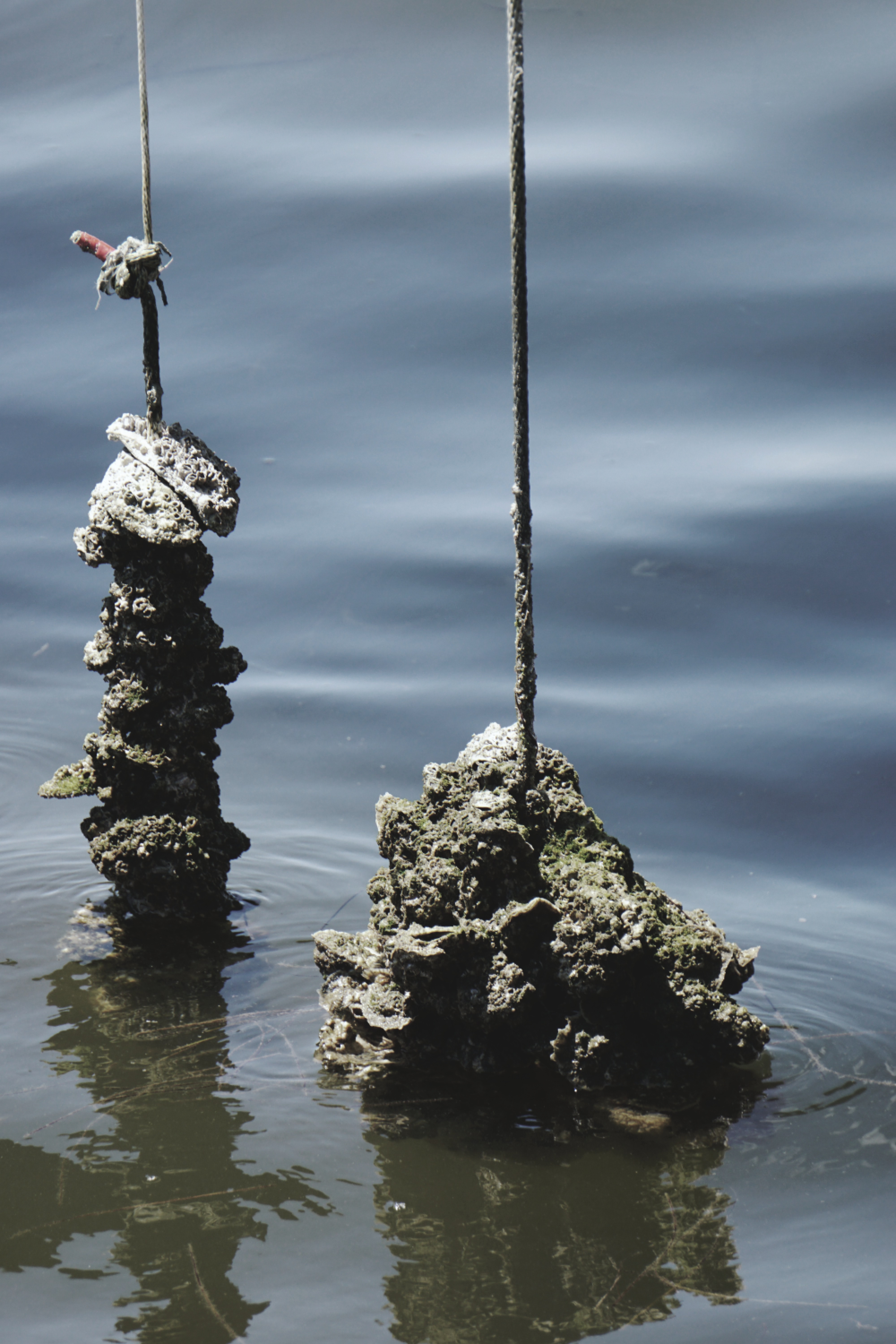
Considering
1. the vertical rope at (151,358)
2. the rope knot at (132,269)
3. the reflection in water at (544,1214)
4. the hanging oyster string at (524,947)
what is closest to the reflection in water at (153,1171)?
the reflection in water at (544,1214)

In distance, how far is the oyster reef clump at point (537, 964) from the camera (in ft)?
10.8

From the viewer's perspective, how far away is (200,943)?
4.21 metres

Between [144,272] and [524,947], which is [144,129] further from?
[524,947]

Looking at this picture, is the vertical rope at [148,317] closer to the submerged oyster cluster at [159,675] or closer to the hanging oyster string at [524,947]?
the submerged oyster cluster at [159,675]

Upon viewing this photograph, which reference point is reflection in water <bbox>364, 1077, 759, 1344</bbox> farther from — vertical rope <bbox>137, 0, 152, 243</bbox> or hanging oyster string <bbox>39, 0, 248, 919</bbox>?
vertical rope <bbox>137, 0, 152, 243</bbox>

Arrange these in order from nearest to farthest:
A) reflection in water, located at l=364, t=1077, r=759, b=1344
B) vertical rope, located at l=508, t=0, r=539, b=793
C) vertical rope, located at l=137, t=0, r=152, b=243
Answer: reflection in water, located at l=364, t=1077, r=759, b=1344, vertical rope, located at l=508, t=0, r=539, b=793, vertical rope, located at l=137, t=0, r=152, b=243

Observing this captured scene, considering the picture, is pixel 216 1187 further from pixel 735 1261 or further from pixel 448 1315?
pixel 735 1261

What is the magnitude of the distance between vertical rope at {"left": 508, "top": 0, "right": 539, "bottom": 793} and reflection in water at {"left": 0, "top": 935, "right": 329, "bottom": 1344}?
106 cm

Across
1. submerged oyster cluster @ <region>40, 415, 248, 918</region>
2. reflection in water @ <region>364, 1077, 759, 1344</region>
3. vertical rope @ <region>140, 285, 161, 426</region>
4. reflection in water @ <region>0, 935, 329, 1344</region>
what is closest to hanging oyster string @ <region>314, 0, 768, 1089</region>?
reflection in water @ <region>364, 1077, 759, 1344</region>

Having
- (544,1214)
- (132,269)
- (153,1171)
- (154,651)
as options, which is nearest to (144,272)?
(132,269)

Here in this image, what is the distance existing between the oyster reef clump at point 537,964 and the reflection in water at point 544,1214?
0.12 meters

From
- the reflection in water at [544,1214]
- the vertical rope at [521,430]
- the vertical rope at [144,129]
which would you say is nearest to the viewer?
the reflection in water at [544,1214]

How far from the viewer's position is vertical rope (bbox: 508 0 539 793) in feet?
10.7

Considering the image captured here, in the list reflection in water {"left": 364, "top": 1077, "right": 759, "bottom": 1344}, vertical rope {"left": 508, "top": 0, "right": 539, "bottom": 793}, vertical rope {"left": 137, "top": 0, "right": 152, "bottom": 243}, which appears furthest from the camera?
vertical rope {"left": 137, "top": 0, "right": 152, "bottom": 243}
